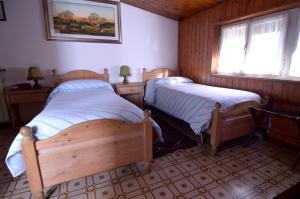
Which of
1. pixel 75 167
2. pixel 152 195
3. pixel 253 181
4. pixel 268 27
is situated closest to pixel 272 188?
pixel 253 181

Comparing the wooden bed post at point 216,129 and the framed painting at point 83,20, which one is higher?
the framed painting at point 83,20

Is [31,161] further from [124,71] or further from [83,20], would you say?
[83,20]

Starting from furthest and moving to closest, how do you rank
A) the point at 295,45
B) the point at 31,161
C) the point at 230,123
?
the point at 295,45 < the point at 230,123 < the point at 31,161

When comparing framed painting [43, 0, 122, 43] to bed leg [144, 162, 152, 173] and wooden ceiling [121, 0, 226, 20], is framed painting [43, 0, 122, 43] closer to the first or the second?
wooden ceiling [121, 0, 226, 20]

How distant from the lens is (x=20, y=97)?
2867mm

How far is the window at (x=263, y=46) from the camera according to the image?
2.35 m

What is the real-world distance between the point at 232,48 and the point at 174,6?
1.42m

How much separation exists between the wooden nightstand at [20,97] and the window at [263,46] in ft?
11.1

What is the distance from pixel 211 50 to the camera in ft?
11.3

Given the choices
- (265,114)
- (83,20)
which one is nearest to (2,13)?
(83,20)

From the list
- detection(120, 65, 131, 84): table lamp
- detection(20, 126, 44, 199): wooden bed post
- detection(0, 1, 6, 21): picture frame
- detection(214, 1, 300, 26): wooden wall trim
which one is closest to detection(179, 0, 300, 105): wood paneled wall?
detection(214, 1, 300, 26): wooden wall trim

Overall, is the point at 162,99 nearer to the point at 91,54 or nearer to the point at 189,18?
the point at 91,54

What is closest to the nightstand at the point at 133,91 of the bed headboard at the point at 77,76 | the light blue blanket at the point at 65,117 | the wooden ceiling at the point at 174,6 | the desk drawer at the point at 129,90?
the desk drawer at the point at 129,90

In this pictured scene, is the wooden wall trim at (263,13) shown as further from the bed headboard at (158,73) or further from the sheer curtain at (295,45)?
the bed headboard at (158,73)
